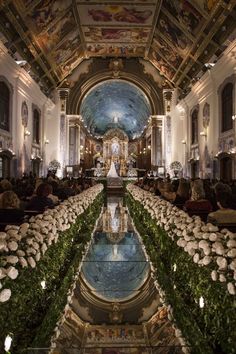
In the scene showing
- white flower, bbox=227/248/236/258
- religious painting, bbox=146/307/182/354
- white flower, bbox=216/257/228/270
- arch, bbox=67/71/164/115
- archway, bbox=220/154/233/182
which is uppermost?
arch, bbox=67/71/164/115

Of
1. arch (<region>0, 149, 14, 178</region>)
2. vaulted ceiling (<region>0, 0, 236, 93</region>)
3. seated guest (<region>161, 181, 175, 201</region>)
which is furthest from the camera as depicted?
arch (<region>0, 149, 14, 178</region>)

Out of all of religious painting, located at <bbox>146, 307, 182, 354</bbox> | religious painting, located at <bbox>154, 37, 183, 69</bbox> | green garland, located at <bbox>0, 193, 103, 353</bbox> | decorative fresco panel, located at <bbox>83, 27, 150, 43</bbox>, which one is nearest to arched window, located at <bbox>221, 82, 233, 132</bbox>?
religious painting, located at <bbox>154, 37, 183, 69</bbox>

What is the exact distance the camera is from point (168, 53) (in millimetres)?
31297

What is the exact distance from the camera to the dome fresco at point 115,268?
6.99 metres

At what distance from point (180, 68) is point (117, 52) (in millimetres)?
6808

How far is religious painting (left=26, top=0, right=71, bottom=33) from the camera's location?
23.5m

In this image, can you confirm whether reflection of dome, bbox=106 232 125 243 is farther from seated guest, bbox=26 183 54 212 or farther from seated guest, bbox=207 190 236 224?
seated guest, bbox=207 190 236 224

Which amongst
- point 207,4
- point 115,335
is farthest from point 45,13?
point 115,335

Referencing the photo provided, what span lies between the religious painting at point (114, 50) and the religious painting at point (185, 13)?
29.2 feet

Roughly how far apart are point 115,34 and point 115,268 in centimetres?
2619

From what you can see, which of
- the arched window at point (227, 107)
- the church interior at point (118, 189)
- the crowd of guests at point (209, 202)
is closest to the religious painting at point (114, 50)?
the church interior at point (118, 189)

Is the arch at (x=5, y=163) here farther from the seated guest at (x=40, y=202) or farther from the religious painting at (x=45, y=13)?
the seated guest at (x=40, y=202)

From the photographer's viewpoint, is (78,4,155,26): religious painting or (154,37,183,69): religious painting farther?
(154,37,183,69): religious painting

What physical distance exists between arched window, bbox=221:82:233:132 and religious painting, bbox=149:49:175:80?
1114cm
